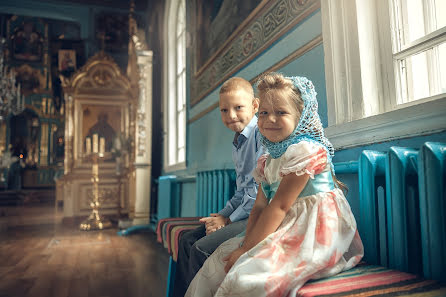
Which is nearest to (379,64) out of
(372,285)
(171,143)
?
(372,285)

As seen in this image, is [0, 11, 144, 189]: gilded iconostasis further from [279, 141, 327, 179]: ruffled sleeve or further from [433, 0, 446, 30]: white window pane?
[279, 141, 327, 179]: ruffled sleeve

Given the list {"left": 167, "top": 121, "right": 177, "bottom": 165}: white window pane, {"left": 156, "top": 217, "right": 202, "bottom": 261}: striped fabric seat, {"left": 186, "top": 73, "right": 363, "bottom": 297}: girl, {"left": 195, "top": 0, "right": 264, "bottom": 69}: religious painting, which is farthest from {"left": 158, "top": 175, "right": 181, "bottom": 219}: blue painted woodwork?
{"left": 186, "top": 73, "right": 363, "bottom": 297}: girl

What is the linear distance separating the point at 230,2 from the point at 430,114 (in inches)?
81.7

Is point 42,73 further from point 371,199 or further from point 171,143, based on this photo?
point 371,199

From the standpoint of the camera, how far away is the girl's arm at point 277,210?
3.06 ft

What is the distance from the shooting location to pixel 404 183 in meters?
0.96

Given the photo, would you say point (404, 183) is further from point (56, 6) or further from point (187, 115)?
point (56, 6)

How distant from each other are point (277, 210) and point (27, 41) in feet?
39.2

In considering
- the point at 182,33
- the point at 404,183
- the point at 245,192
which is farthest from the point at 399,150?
the point at 182,33

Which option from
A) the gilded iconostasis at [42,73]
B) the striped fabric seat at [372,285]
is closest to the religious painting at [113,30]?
the gilded iconostasis at [42,73]

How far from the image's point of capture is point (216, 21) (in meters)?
3.02

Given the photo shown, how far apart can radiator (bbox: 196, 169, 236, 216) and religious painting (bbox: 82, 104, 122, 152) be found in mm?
4316

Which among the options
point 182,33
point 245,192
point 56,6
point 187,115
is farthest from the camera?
point 56,6

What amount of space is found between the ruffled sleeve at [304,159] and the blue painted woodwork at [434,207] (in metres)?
0.27
